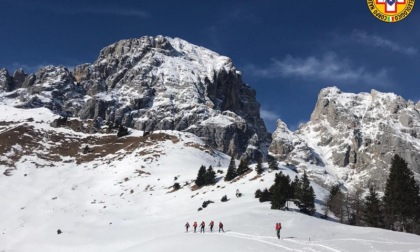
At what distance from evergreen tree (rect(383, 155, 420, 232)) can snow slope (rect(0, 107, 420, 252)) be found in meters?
9.33

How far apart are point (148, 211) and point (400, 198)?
3913cm

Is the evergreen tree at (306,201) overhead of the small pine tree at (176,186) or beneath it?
beneath

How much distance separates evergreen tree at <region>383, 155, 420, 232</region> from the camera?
59.0 meters

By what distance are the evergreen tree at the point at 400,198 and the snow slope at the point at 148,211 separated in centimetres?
933

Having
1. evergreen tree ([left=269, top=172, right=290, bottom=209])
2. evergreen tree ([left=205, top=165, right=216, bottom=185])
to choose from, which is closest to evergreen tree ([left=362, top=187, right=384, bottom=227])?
evergreen tree ([left=269, top=172, right=290, bottom=209])

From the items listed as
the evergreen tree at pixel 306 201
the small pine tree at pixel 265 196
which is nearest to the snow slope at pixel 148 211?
the small pine tree at pixel 265 196

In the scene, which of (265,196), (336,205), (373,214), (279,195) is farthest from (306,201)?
(373,214)

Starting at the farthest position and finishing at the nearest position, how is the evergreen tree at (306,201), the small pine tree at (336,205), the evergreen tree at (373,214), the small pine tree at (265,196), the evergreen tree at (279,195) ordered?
the small pine tree at (336,205), the small pine tree at (265,196), the evergreen tree at (373,214), the evergreen tree at (306,201), the evergreen tree at (279,195)

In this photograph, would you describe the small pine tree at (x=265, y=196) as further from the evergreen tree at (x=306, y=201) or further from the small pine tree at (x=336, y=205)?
the small pine tree at (x=336, y=205)

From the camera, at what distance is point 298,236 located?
41875mm

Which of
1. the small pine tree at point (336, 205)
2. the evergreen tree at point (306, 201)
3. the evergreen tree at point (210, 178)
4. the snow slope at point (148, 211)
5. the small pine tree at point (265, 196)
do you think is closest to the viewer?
the snow slope at point (148, 211)

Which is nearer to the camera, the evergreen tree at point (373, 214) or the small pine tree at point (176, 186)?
the evergreen tree at point (373, 214)

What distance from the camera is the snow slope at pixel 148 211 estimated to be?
4091 cm

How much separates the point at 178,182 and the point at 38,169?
37689 millimetres
